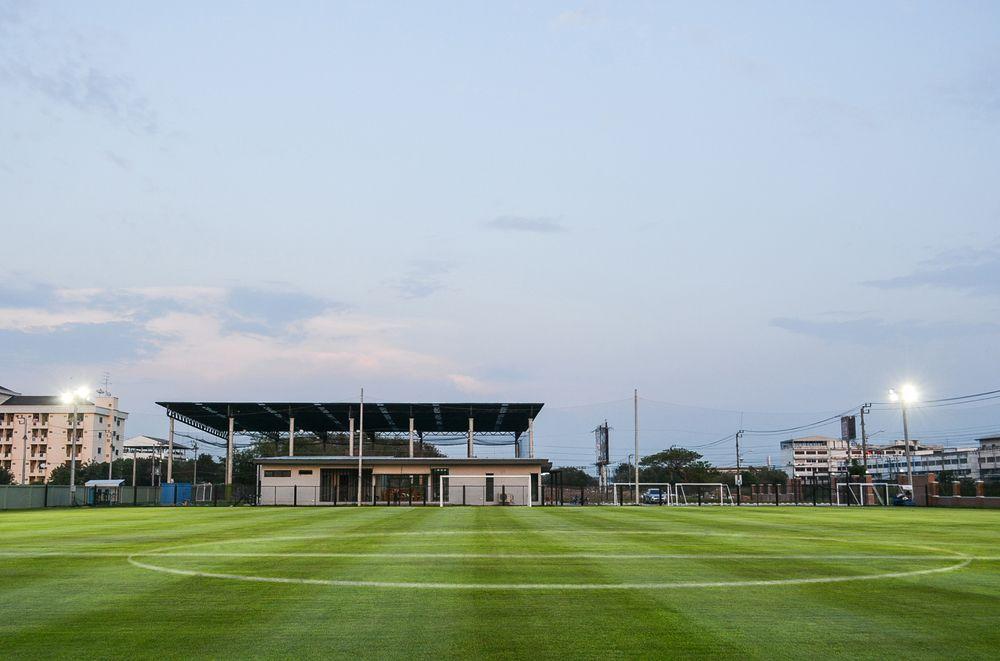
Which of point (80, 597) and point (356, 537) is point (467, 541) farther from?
point (80, 597)

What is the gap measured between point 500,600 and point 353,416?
65107mm

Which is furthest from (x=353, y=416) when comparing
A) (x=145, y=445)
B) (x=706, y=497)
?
(x=145, y=445)

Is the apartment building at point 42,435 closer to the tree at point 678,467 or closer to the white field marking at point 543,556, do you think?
the tree at point 678,467

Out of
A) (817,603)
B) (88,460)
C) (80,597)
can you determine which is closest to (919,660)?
(817,603)

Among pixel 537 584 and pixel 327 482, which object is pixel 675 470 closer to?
pixel 327 482

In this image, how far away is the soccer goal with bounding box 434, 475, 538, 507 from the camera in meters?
55.9

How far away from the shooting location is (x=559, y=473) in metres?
56.2

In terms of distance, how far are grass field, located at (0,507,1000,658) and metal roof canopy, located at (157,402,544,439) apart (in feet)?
166

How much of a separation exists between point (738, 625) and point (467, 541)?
10.8 m

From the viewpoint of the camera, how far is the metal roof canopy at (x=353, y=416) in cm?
6712

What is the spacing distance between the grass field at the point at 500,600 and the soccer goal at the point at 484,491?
3945cm

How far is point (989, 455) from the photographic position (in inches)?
6481

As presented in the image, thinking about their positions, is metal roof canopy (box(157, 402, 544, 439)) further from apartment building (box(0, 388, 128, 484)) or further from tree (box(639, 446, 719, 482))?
→ apartment building (box(0, 388, 128, 484))

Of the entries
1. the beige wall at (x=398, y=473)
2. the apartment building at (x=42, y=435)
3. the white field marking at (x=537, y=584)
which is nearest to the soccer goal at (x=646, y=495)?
the beige wall at (x=398, y=473)
